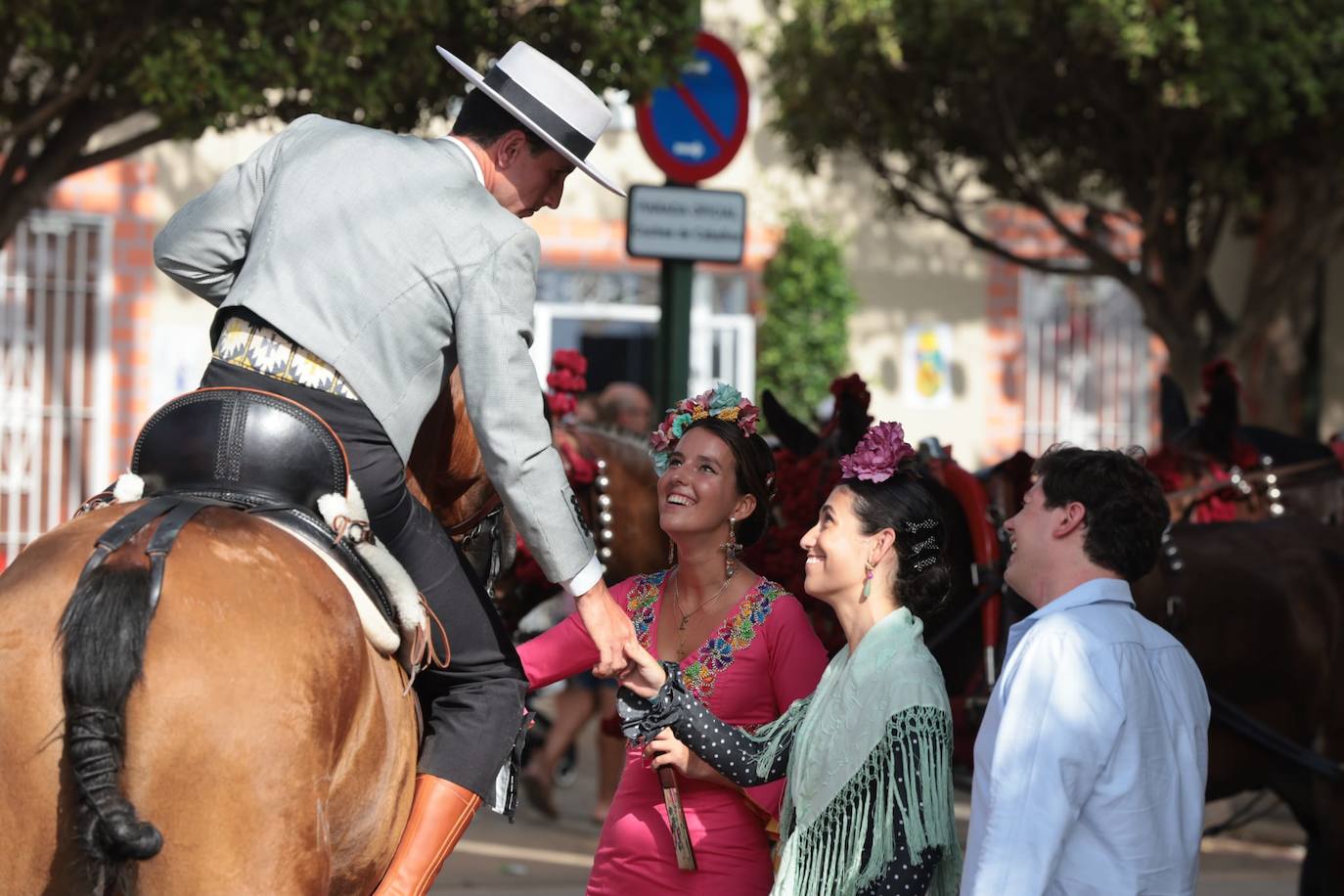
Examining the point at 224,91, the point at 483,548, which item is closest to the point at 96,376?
the point at 224,91

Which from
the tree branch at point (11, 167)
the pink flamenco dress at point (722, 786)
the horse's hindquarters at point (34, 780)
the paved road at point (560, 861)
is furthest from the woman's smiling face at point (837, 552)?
the tree branch at point (11, 167)

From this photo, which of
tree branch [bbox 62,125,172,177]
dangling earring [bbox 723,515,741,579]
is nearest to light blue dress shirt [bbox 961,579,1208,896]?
dangling earring [bbox 723,515,741,579]

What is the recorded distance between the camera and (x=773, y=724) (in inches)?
132

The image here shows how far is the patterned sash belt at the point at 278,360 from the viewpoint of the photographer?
3.14 metres

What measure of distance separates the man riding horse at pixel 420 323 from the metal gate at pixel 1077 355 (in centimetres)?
1245

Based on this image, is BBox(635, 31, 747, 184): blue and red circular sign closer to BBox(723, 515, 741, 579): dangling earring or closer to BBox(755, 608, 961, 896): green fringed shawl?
BBox(723, 515, 741, 579): dangling earring

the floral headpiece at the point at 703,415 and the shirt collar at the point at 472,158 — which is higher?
the shirt collar at the point at 472,158

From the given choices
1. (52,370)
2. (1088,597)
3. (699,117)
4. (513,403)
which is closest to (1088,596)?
(1088,597)

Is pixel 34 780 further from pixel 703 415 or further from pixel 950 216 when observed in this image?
pixel 950 216

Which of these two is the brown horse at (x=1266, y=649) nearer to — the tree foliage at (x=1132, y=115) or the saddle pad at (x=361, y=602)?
the saddle pad at (x=361, y=602)

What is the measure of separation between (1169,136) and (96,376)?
7.98 meters

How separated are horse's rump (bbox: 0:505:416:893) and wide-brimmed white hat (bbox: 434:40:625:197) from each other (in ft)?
3.22

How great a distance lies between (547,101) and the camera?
332cm

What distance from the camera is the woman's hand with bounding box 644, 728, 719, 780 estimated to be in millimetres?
3352
